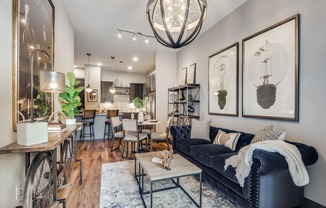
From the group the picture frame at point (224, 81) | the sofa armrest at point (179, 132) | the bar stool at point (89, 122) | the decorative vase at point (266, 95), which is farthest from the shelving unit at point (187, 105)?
the bar stool at point (89, 122)

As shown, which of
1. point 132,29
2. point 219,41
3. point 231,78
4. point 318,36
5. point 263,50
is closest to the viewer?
point 318,36

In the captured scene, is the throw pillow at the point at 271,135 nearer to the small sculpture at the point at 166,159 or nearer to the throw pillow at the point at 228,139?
the throw pillow at the point at 228,139

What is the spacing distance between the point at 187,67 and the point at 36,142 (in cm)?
426

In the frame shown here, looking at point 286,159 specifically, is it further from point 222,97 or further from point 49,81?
point 49,81

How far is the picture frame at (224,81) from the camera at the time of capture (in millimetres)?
3138

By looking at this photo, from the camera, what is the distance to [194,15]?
3180 millimetres

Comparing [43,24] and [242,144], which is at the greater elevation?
[43,24]

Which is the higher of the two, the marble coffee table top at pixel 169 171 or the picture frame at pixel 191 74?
the picture frame at pixel 191 74

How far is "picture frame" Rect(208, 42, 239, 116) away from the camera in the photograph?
10.3 ft

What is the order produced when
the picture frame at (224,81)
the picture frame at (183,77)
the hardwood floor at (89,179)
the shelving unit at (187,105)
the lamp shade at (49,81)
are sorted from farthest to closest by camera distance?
1. the picture frame at (183,77)
2. the shelving unit at (187,105)
3. the picture frame at (224,81)
4. the hardwood floor at (89,179)
5. the lamp shade at (49,81)

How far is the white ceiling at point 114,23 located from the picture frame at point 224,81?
76 cm

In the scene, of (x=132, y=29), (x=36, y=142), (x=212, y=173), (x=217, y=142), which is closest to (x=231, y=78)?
(x=217, y=142)

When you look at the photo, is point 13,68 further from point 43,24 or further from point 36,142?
point 43,24

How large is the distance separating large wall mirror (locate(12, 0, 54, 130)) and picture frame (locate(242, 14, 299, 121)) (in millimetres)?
3014
